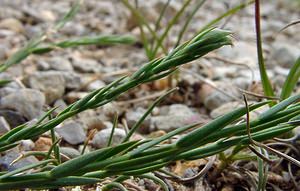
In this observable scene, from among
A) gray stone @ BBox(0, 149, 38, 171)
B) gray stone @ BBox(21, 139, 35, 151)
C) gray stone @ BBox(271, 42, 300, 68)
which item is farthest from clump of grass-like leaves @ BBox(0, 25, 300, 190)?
gray stone @ BBox(271, 42, 300, 68)

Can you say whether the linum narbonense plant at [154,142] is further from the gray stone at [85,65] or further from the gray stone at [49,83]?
the gray stone at [85,65]

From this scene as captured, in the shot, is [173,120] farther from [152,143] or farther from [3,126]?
[152,143]

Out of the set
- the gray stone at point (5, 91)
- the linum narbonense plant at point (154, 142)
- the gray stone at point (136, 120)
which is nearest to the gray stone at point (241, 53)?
the gray stone at point (136, 120)

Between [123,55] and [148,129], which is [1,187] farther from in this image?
[123,55]

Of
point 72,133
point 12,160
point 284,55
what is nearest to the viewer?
point 12,160

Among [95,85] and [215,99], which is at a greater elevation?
[95,85]

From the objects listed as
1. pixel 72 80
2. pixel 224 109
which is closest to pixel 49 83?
pixel 72 80

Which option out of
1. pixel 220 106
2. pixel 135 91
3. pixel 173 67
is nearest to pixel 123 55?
pixel 135 91
